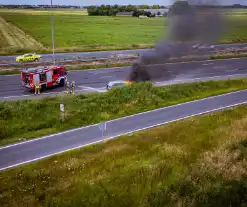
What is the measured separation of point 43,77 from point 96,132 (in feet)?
43.6

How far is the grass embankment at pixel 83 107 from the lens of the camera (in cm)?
2264

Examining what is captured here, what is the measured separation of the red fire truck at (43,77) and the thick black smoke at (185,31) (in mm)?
8445

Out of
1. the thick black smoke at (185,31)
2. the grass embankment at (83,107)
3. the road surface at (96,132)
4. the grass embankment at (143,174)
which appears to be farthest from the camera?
the thick black smoke at (185,31)

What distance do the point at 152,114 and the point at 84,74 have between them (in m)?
17.2

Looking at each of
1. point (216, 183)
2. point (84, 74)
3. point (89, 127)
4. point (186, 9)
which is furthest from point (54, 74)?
point (216, 183)

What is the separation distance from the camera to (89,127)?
76.4 feet

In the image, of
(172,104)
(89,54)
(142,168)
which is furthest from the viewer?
(89,54)

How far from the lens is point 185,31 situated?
31953 millimetres

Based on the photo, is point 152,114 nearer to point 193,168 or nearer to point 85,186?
point 193,168

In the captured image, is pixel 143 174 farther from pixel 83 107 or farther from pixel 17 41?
pixel 17 41

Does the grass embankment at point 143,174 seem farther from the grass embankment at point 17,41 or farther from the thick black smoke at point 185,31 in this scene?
the grass embankment at point 17,41

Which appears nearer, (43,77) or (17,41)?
(43,77)

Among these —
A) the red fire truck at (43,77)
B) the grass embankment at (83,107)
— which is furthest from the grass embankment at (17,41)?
the grass embankment at (83,107)

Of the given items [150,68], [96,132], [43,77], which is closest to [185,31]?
[150,68]
